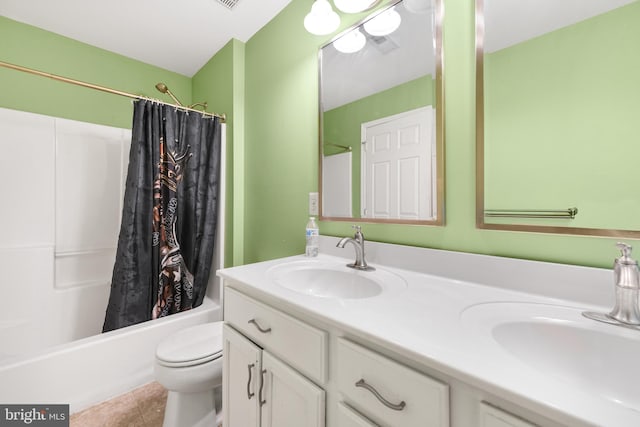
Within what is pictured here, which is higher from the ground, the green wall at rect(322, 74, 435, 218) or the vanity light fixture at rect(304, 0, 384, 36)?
the vanity light fixture at rect(304, 0, 384, 36)

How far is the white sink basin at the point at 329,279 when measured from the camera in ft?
3.03

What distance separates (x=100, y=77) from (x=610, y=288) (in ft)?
10.1

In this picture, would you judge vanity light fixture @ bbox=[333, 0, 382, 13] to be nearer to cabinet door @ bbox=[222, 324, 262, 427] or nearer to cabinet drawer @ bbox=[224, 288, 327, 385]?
cabinet drawer @ bbox=[224, 288, 327, 385]

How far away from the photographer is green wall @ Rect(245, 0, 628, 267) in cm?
79

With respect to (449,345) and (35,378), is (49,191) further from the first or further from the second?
(449,345)

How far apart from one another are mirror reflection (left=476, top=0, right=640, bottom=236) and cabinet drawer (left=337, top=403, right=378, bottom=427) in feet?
2.19

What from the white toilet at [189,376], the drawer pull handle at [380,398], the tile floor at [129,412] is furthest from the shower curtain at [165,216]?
the drawer pull handle at [380,398]

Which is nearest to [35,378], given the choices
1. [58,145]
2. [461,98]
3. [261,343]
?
[261,343]

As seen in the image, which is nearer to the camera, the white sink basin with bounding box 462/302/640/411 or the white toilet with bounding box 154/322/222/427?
the white sink basin with bounding box 462/302/640/411

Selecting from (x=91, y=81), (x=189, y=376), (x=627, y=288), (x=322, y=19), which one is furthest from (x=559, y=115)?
(x=91, y=81)

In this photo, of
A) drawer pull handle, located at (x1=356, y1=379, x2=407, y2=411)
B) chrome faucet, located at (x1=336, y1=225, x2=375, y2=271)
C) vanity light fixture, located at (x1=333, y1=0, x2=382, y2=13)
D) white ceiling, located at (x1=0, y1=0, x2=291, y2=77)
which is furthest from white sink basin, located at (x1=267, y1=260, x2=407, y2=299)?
white ceiling, located at (x1=0, y1=0, x2=291, y2=77)

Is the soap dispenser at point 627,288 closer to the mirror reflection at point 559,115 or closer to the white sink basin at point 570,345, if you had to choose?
the white sink basin at point 570,345

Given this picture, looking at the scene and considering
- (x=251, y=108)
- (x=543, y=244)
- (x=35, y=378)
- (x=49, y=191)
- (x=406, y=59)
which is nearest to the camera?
(x=543, y=244)

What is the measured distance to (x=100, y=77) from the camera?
1990mm
